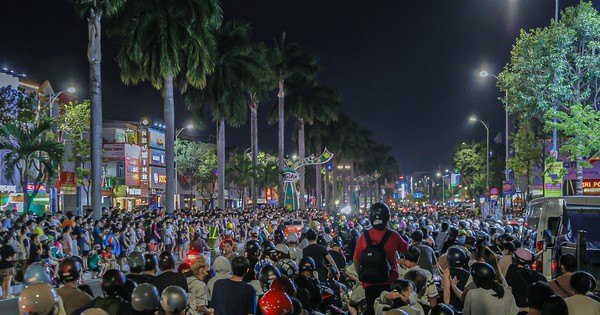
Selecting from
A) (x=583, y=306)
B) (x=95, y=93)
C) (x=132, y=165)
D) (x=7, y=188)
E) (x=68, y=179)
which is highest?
(x=95, y=93)

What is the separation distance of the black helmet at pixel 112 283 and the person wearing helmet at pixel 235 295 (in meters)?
0.93

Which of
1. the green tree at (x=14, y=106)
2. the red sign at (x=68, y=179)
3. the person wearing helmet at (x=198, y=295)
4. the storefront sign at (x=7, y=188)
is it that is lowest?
the person wearing helmet at (x=198, y=295)

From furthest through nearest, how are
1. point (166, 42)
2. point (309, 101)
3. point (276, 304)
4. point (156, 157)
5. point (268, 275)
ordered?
1. point (156, 157)
2. point (309, 101)
3. point (166, 42)
4. point (268, 275)
5. point (276, 304)

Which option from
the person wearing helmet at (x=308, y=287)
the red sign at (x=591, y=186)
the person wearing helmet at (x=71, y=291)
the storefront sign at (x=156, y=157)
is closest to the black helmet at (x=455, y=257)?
the person wearing helmet at (x=308, y=287)

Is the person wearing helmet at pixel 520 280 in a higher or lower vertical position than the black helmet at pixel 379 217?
lower

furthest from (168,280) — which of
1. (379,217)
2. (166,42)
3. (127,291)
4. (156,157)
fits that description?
(156,157)

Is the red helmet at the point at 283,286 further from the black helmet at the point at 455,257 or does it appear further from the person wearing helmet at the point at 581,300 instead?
the black helmet at the point at 455,257

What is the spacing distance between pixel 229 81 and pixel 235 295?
37.5 m

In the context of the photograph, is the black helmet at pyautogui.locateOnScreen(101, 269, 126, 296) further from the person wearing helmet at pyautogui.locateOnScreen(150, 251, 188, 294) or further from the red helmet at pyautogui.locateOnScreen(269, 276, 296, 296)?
the red helmet at pyautogui.locateOnScreen(269, 276, 296, 296)

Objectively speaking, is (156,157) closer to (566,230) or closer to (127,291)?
(566,230)

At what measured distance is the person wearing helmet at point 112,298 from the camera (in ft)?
20.7

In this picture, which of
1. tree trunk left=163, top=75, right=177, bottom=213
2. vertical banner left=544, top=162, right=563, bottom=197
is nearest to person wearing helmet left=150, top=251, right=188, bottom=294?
vertical banner left=544, top=162, right=563, bottom=197

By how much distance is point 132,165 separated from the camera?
68188mm

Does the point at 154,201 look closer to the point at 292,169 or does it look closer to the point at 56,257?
the point at 292,169
